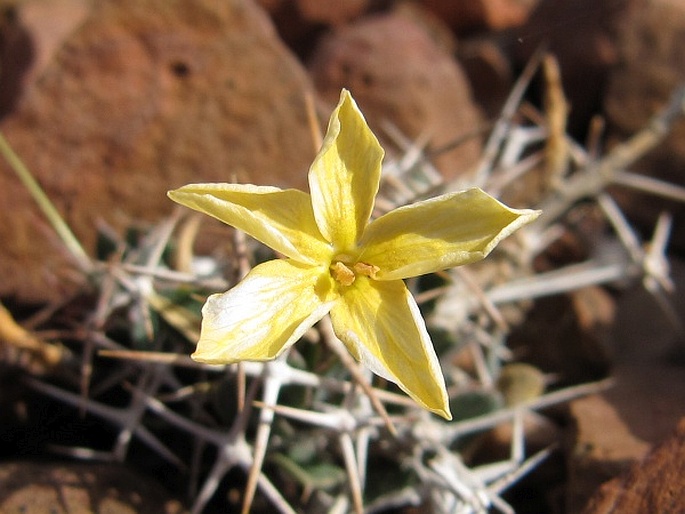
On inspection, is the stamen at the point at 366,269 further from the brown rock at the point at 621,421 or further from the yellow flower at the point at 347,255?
the brown rock at the point at 621,421

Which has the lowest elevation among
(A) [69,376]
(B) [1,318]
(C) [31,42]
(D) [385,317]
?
(A) [69,376]

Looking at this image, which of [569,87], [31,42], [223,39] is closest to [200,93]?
[223,39]

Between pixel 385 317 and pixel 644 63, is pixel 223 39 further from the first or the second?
pixel 644 63

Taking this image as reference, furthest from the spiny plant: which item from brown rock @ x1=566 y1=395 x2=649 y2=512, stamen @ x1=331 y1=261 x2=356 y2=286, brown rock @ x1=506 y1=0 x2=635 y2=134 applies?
brown rock @ x1=506 y1=0 x2=635 y2=134

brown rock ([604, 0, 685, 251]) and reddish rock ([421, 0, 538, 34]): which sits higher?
reddish rock ([421, 0, 538, 34])

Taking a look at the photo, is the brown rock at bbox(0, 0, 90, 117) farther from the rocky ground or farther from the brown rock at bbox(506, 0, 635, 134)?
the brown rock at bbox(506, 0, 635, 134)

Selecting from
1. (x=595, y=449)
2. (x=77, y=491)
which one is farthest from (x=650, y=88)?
(x=77, y=491)
